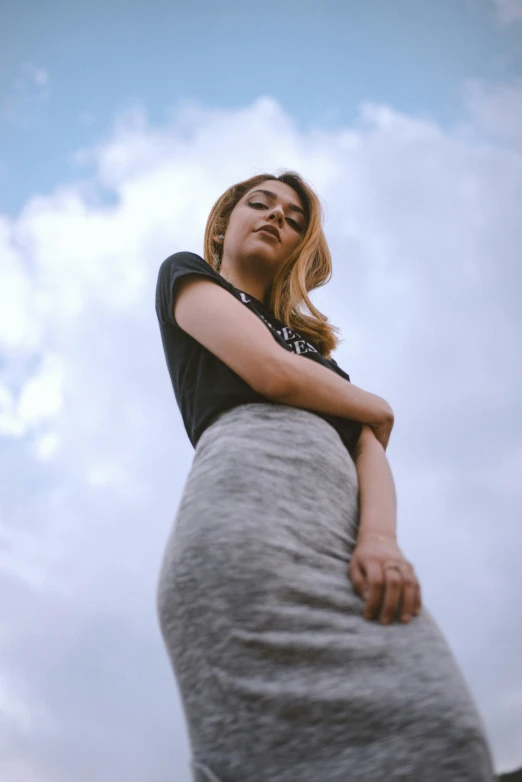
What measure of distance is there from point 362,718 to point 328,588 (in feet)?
0.88

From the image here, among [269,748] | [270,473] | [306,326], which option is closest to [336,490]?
[270,473]

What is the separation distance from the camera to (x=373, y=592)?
4.66ft

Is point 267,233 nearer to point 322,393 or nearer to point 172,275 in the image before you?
point 172,275

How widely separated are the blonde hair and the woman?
2.01 ft

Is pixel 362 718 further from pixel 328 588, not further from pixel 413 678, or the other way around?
pixel 328 588

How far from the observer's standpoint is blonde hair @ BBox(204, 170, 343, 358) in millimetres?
2602

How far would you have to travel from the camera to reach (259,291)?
263 cm

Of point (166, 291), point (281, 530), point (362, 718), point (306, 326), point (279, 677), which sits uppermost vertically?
point (306, 326)

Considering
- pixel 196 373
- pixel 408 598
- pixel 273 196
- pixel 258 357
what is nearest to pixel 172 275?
pixel 196 373

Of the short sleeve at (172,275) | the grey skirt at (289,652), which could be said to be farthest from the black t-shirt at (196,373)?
the grey skirt at (289,652)

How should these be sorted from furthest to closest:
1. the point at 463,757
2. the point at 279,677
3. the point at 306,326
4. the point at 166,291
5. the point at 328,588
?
the point at 306,326 < the point at 166,291 < the point at 328,588 < the point at 279,677 < the point at 463,757

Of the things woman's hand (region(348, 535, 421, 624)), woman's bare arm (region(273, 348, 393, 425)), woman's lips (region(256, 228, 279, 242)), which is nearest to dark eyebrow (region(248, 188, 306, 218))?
woman's lips (region(256, 228, 279, 242))

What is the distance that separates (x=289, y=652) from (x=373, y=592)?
0.23m

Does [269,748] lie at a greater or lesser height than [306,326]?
lesser
